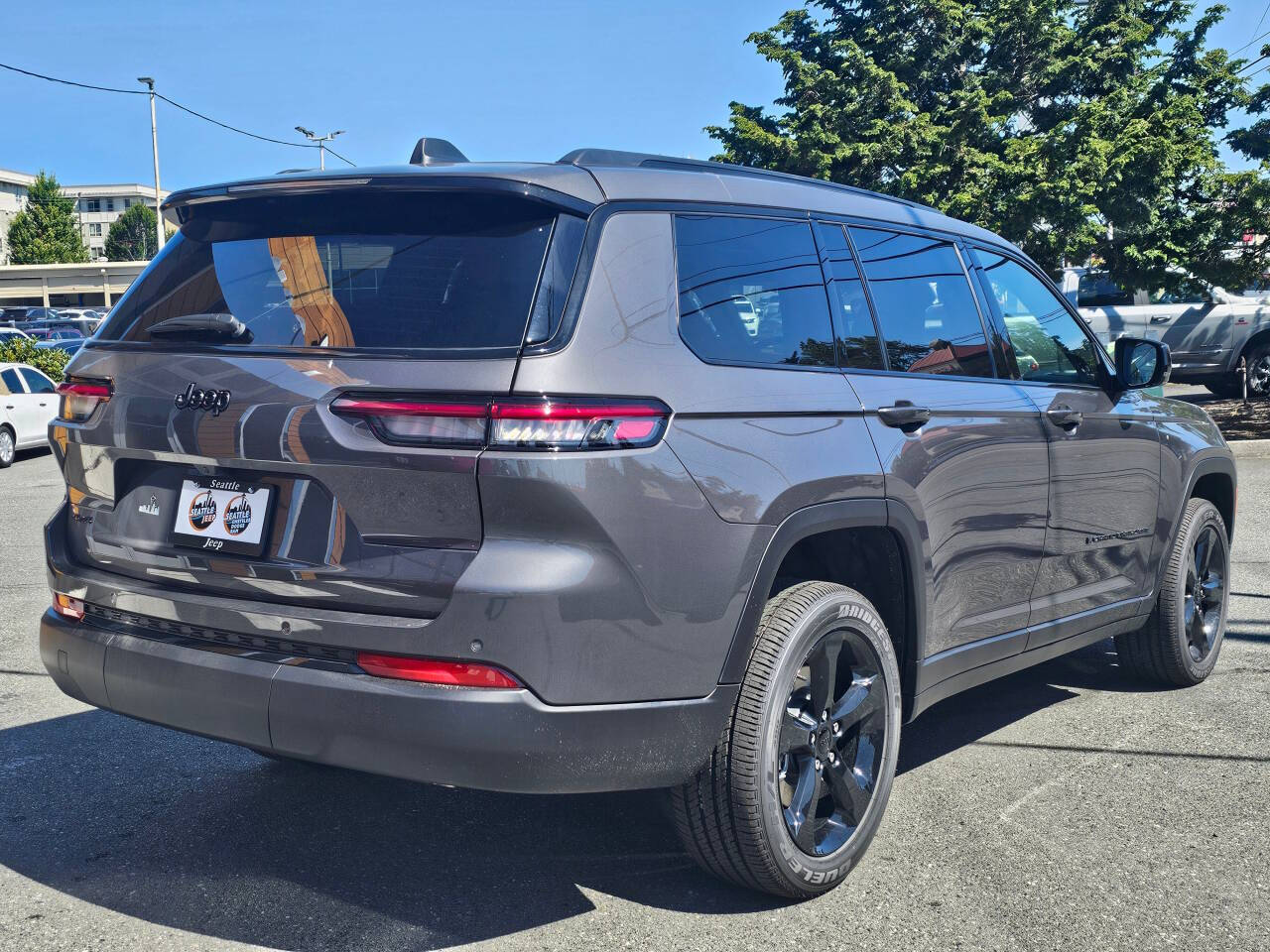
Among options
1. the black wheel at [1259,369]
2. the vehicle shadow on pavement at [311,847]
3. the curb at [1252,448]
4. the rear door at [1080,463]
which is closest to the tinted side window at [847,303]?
the rear door at [1080,463]

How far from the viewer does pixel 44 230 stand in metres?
99.8

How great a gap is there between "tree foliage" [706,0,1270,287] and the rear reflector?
59.1 feet

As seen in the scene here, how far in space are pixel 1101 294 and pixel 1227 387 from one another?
2496 mm

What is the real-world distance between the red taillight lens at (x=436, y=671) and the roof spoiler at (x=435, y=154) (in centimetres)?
130

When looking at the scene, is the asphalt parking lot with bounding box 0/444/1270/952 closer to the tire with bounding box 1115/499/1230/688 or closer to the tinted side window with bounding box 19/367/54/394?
the tire with bounding box 1115/499/1230/688

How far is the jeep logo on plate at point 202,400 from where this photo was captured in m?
2.96

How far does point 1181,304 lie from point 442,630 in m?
17.7

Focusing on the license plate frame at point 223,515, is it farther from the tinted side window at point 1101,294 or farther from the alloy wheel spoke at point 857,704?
the tinted side window at point 1101,294

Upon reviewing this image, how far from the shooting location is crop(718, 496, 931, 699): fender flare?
300cm

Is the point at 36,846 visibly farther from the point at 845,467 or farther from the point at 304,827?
the point at 845,467

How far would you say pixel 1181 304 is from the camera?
59.3 feet

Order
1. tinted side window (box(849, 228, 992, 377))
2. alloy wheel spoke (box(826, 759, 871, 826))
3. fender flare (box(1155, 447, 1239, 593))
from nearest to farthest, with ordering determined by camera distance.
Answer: alloy wheel spoke (box(826, 759, 871, 826)), tinted side window (box(849, 228, 992, 377)), fender flare (box(1155, 447, 1239, 593))

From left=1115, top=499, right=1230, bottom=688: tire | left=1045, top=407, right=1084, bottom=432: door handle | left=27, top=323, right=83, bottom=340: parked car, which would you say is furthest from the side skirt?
left=27, top=323, right=83, bottom=340: parked car

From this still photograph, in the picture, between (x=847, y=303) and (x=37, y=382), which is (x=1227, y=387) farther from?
(x=37, y=382)
